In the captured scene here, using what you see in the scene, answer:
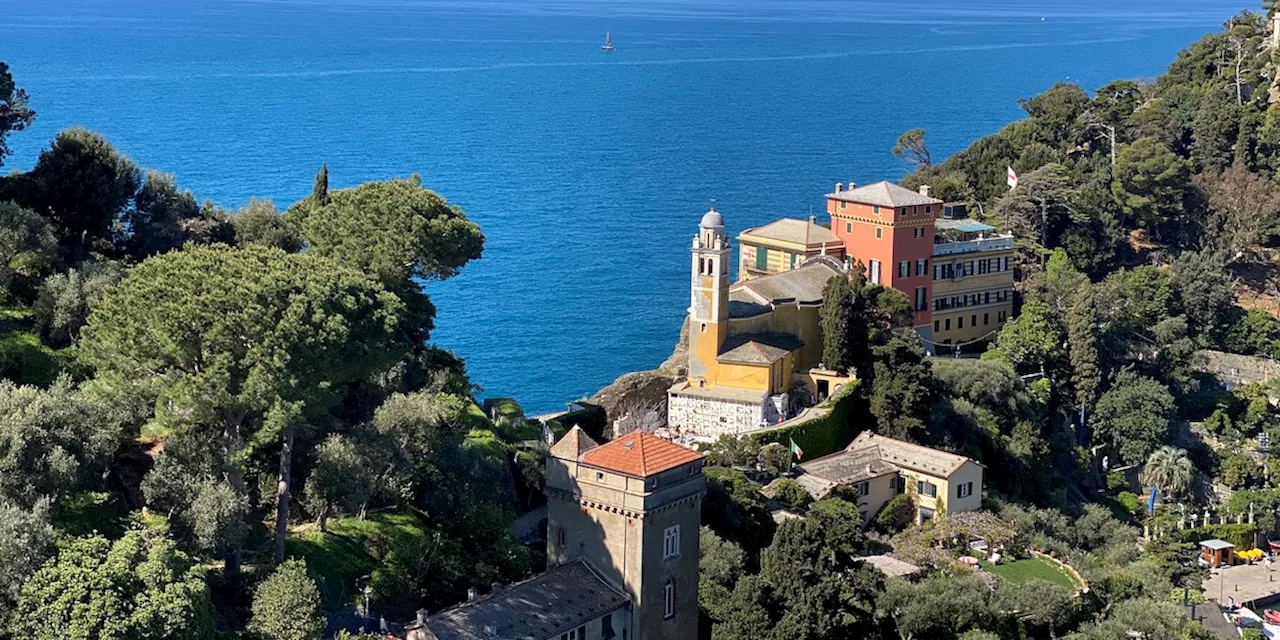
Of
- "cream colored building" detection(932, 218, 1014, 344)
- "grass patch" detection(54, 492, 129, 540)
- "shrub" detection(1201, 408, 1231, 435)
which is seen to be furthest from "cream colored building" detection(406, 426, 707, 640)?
"shrub" detection(1201, 408, 1231, 435)

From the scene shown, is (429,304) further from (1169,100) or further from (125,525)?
(1169,100)

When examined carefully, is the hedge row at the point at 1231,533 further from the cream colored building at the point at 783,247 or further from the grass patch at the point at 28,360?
the grass patch at the point at 28,360

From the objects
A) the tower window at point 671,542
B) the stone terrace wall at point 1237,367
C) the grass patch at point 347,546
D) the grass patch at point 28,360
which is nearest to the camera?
the grass patch at point 347,546

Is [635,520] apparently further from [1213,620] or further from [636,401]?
[1213,620]

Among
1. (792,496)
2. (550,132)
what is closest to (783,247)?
(792,496)

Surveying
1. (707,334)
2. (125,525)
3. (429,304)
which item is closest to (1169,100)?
(707,334)

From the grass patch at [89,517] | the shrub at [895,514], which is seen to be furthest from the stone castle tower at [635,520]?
the shrub at [895,514]
